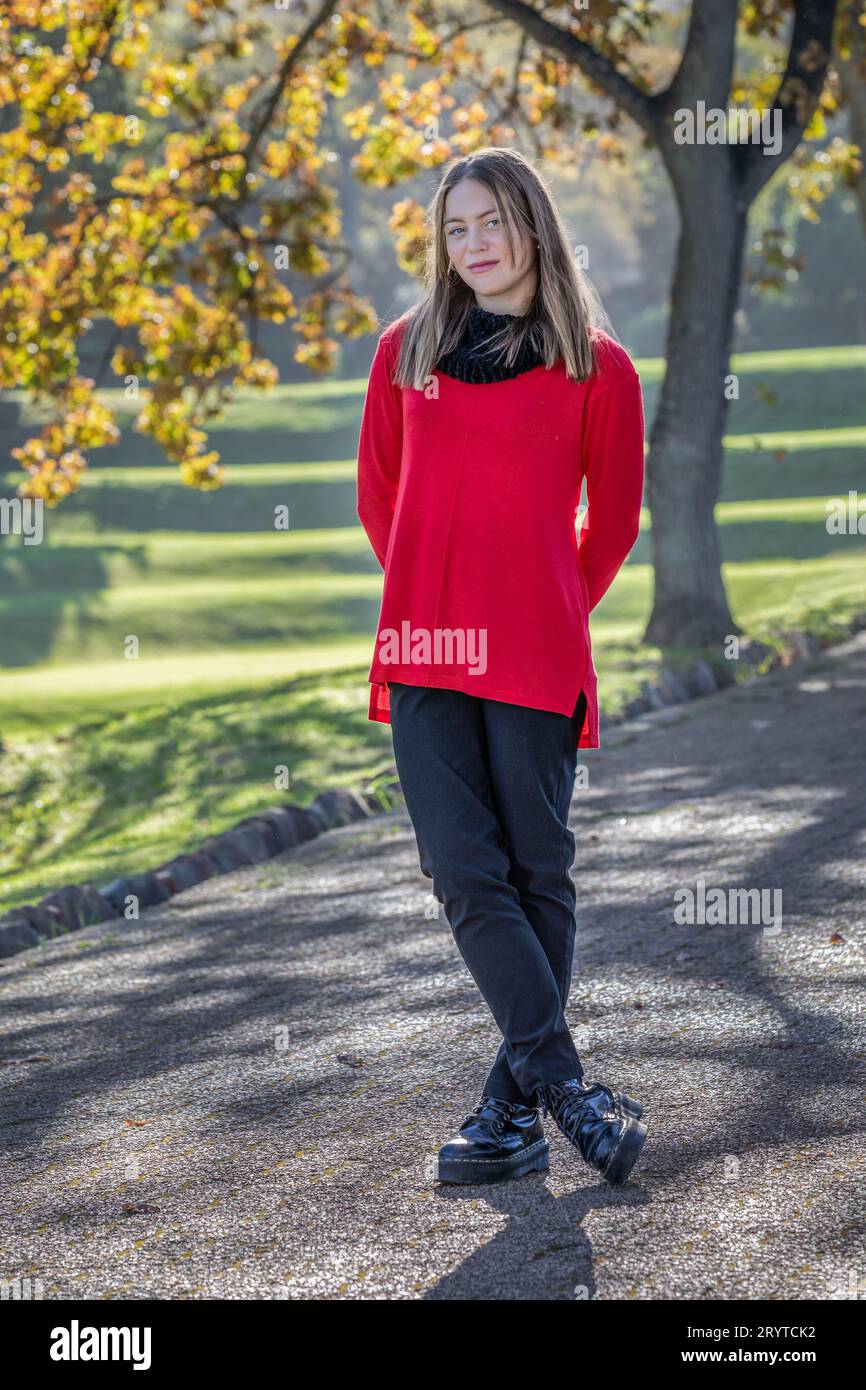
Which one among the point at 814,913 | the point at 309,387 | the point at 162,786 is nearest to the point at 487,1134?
the point at 814,913

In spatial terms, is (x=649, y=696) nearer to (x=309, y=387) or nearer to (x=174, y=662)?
(x=174, y=662)

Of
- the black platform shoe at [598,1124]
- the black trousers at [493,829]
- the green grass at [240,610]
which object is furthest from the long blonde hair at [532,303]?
the green grass at [240,610]

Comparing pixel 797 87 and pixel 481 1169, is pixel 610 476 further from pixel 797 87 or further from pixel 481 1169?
pixel 797 87

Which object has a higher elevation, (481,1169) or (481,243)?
(481,243)

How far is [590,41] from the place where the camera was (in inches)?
575

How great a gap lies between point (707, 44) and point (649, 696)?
527 centimetres

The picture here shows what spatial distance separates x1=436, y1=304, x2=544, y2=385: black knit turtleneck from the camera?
3689 mm

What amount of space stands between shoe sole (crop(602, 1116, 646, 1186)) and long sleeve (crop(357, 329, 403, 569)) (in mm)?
1332

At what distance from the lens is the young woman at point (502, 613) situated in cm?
365

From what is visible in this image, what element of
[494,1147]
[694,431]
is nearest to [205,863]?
[494,1147]

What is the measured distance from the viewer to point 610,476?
3.83 meters

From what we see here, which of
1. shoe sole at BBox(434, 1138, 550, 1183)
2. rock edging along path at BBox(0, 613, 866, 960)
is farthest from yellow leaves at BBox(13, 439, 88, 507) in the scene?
shoe sole at BBox(434, 1138, 550, 1183)

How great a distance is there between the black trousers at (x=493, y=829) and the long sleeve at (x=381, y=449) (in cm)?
40

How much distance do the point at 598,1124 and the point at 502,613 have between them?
1100mm
